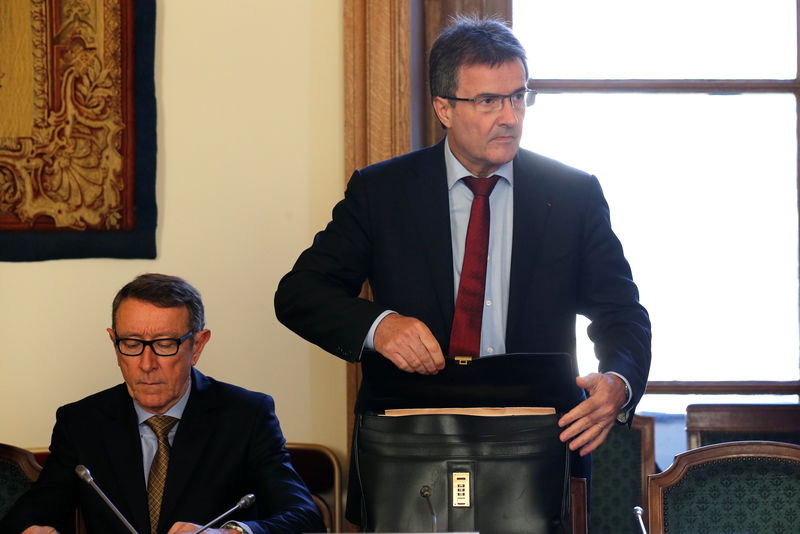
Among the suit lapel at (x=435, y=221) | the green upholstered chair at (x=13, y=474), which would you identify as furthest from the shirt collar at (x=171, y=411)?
the suit lapel at (x=435, y=221)

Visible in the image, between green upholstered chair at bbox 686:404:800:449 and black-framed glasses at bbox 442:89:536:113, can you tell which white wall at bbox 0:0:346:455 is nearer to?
black-framed glasses at bbox 442:89:536:113

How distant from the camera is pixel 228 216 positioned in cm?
310

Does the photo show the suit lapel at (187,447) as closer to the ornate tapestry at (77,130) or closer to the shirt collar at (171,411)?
the shirt collar at (171,411)

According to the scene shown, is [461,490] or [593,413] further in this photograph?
[593,413]

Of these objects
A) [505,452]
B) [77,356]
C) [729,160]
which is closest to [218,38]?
[77,356]

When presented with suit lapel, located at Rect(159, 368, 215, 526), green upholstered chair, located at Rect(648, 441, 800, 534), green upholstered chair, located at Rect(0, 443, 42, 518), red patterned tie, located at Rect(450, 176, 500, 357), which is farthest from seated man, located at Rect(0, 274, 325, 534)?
green upholstered chair, located at Rect(648, 441, 800, 534)

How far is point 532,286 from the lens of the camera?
2172 mm

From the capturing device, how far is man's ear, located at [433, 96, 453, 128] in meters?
2.28

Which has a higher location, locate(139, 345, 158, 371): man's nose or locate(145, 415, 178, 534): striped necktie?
locate(139, 345, 158, 371): man's nose

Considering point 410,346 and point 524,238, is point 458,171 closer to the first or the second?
point 524,238

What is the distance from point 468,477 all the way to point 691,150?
2243mm

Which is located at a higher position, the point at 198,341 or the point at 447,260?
the point at 447,260

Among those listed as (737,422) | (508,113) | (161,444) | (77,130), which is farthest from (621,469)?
(77,130)

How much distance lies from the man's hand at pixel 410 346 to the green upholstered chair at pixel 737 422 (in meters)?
1.40
